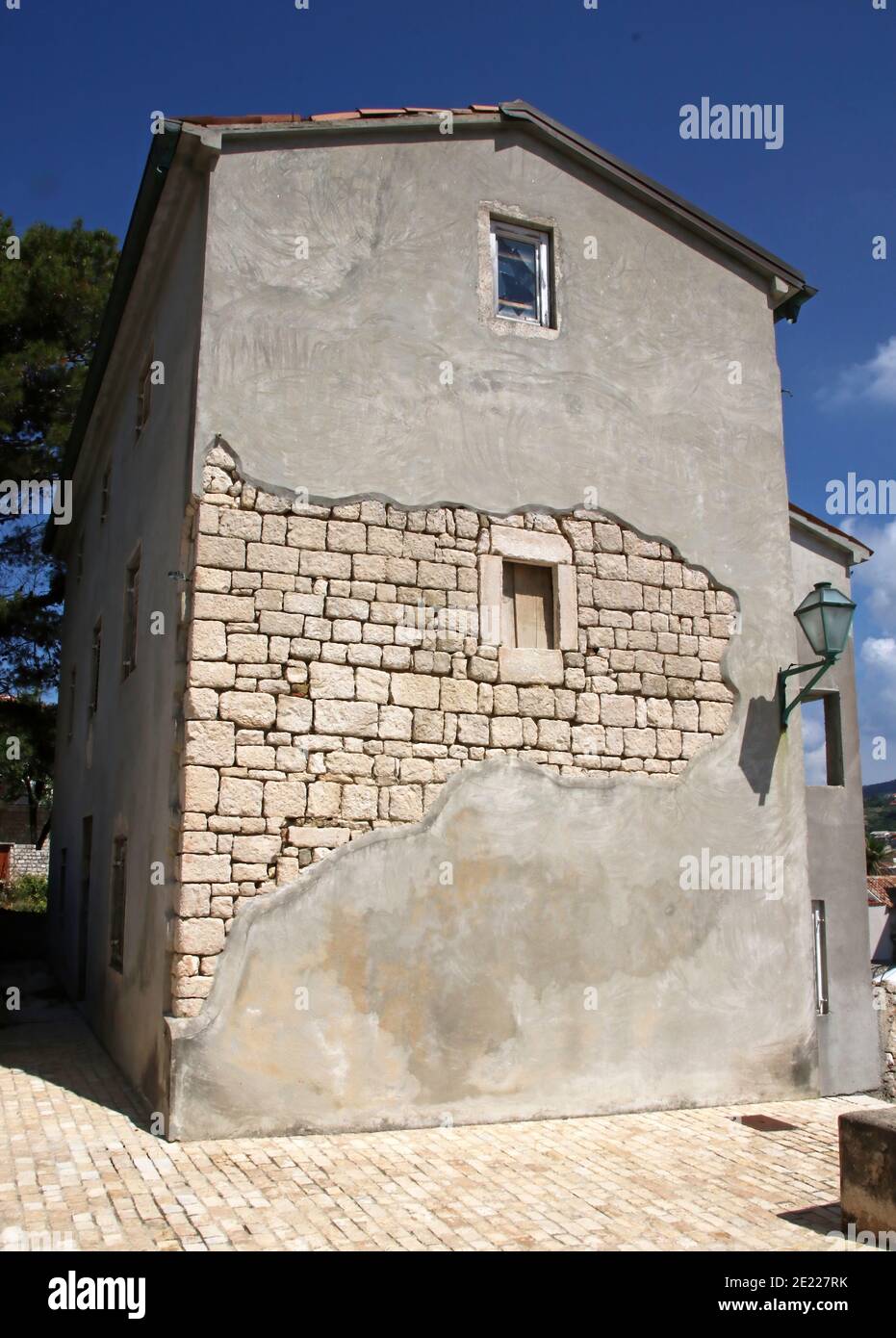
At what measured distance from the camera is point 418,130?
341 inches

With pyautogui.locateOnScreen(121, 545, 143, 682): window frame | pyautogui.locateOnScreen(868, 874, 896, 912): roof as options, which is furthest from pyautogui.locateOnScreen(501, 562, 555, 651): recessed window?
pyautogui.locateOnScreen(868, 874, 896, 912): roof

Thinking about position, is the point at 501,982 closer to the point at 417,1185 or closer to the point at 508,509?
the point at 417,1185

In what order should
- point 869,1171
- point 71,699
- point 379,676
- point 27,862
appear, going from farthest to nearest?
point 27,862
point 71,699
point 379,676
point 869,1171

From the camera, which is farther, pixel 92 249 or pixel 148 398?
pixel 92 249

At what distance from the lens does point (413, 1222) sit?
211 inches

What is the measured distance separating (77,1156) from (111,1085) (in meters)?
1.87

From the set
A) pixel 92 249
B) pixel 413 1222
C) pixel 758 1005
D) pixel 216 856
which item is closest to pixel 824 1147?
pixel 758 1005

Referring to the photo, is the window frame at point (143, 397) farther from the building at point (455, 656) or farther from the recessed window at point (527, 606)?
the recessed window at point (527, 606)

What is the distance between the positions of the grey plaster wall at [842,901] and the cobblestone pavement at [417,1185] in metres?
1.90

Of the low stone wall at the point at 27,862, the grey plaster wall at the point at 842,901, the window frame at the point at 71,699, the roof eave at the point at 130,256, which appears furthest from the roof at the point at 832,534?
the low stone wall at the point at 27,862

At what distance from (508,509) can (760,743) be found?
9.79 ft

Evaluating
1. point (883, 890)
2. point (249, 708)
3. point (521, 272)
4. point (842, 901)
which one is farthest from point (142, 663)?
point (883, 890)

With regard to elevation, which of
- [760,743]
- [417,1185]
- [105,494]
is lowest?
[417,1185]
